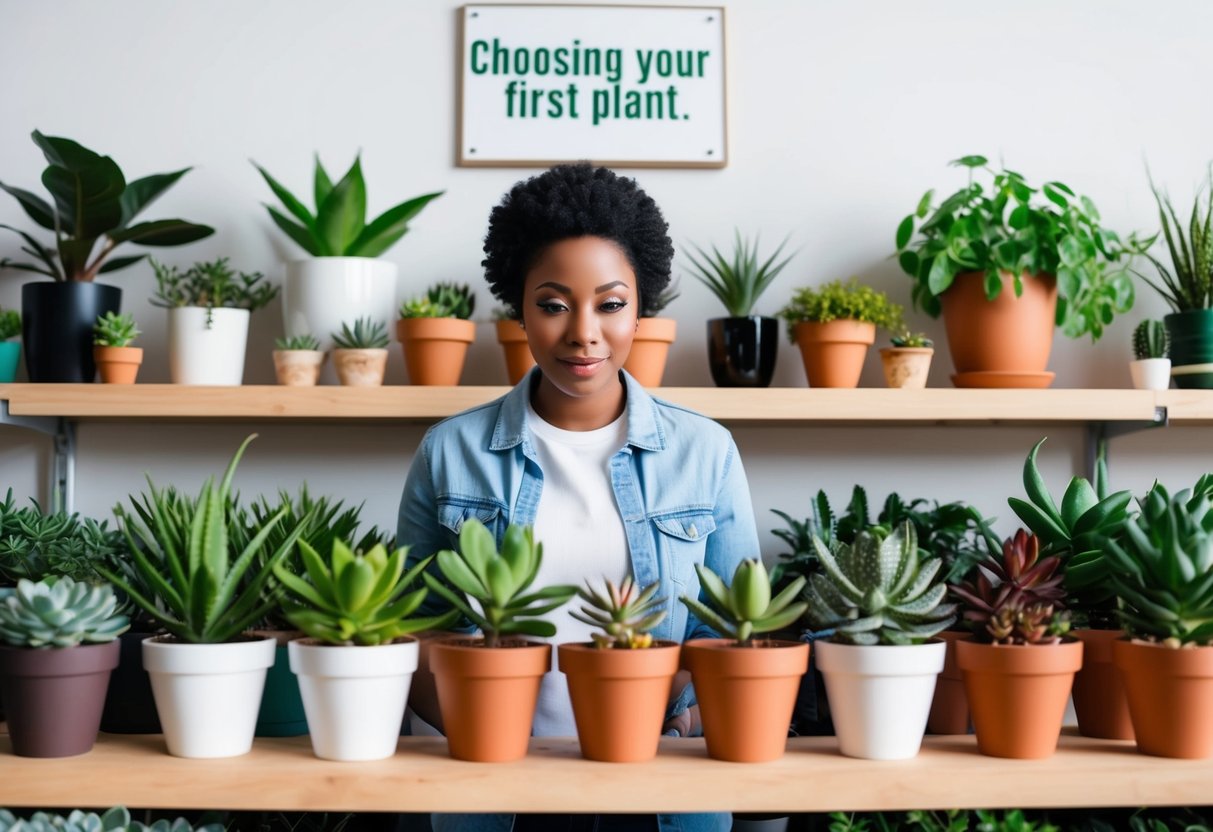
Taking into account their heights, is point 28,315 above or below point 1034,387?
above

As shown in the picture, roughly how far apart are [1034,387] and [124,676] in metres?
1.61

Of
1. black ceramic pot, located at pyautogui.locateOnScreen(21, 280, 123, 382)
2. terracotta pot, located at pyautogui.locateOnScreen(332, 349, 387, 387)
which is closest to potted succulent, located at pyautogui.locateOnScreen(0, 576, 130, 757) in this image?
terracotta pot, located at pyautogui.locateOnScreen(332, 349, 387, 387)

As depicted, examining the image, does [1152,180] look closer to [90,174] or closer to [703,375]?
[703,375]

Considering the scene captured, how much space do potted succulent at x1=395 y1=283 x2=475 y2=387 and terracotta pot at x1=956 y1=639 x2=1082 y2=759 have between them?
1241mm

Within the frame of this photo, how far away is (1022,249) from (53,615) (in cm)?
170

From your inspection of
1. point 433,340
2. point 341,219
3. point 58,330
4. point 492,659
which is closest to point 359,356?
point 433,340

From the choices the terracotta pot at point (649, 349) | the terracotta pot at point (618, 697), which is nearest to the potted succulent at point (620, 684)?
the terracotta pot at point (618, 697)

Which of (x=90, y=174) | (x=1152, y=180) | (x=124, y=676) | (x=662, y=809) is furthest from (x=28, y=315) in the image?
(x=1152, y=180)

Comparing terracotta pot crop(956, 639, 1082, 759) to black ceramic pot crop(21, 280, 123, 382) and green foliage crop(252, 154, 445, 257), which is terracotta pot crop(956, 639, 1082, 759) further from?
black ceramic pot crop(21, 280, 123, 382)

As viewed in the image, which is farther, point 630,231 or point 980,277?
point 980,277

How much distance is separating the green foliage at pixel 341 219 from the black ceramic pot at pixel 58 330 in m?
0.38

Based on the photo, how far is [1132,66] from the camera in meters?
2.18

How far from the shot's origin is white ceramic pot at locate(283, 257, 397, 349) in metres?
1.92

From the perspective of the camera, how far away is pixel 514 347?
192 cm
